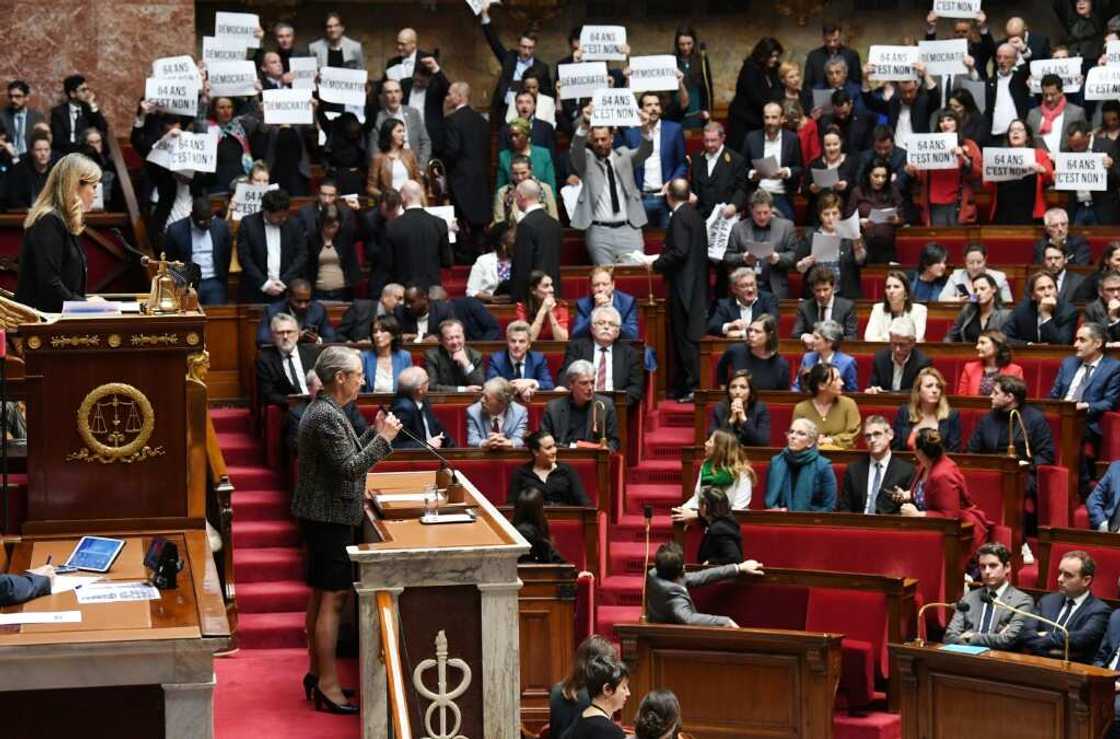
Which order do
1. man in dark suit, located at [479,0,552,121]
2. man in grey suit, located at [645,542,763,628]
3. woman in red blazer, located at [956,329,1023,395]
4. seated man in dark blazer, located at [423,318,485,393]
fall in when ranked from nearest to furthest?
man in grey suit, located at [645,542,763,628]
woman in red blazer, located at [956,329,1023,395]
seated man in dark blazer, located at [423,318,485,393]
man in dark suit, located at [479,0,552,121]

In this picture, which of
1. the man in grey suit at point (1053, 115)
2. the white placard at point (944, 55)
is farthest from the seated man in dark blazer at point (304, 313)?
the man in grey suit at point (1053, 115)

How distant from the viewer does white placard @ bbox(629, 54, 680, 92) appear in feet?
40.3

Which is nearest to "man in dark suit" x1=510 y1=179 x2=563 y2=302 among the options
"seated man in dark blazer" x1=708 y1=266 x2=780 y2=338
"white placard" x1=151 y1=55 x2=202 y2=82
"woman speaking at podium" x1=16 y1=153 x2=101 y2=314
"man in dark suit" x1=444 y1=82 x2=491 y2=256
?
"seated man in dark blazer" x1=708 y1=266 x2=780 y2=338

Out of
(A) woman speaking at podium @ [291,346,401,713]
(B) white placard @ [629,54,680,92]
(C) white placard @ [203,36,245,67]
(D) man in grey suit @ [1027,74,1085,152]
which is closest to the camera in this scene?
(A) woman speaking at podium @ [291,346,401,713]

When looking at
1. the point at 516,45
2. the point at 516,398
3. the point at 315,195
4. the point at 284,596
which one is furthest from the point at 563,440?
the point at 516,45

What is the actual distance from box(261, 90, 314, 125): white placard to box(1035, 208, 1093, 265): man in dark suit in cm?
426

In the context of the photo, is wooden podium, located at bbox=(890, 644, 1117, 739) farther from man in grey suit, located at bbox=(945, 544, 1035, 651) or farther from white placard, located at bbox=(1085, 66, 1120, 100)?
white placard, located at bbox=(1085, 66, 1120, 100)

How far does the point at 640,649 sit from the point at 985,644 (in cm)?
127

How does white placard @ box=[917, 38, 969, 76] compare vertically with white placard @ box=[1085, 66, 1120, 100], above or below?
above

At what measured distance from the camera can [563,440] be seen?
30.3 feet

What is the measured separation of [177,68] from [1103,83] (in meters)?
5.43

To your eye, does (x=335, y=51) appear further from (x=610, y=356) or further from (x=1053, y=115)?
(x=1053, y=115)

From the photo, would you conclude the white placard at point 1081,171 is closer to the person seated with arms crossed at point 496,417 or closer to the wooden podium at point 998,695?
the person seated with arms crossed at point 496,417

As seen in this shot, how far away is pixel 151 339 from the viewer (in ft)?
18.6
